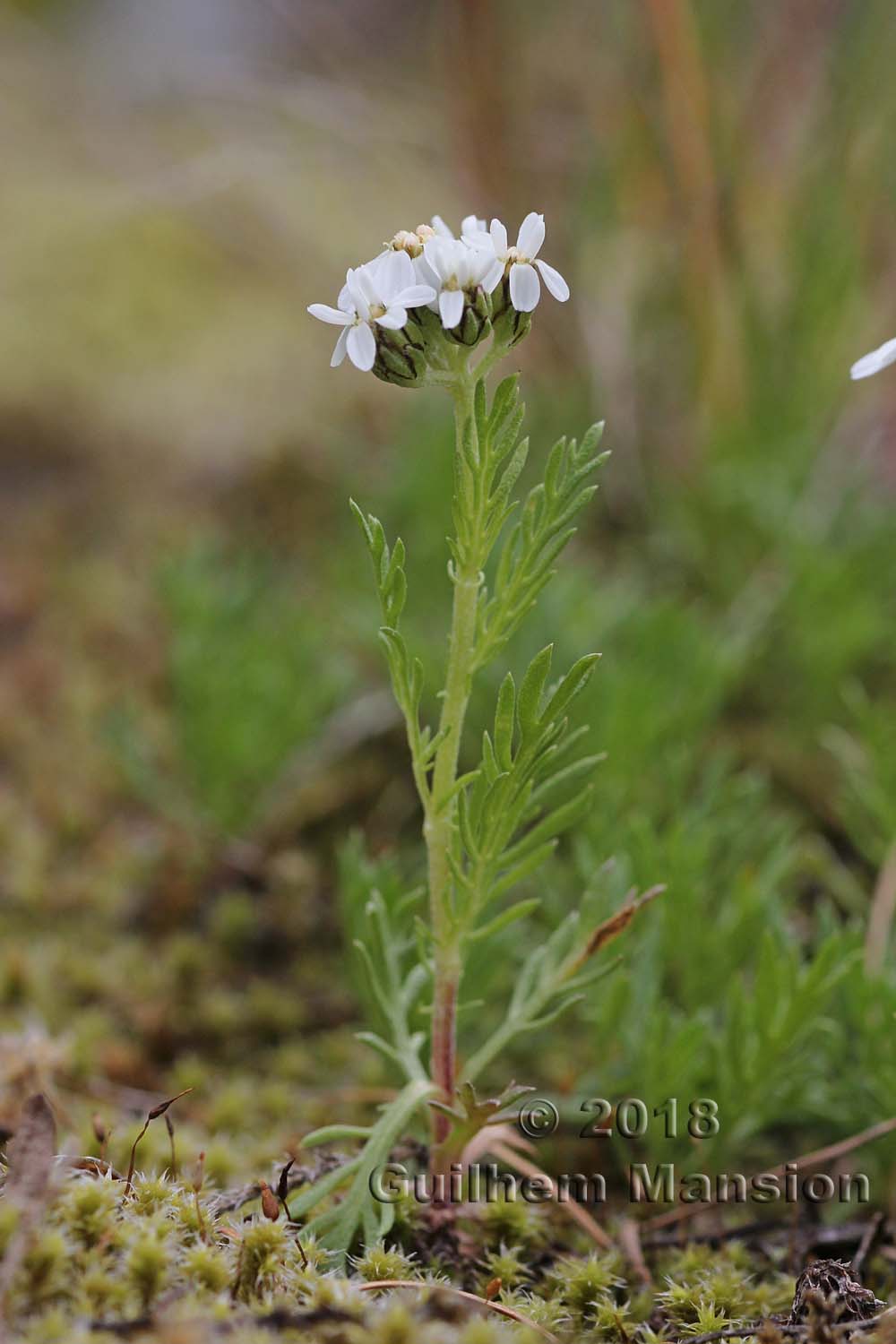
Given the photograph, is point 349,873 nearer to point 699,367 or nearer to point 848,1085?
point 848,1085

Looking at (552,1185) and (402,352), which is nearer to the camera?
(402,352)

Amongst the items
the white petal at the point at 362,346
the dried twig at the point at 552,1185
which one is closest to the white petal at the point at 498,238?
the white petal at the point at 362,346

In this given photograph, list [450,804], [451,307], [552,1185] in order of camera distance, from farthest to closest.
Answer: [552,1185]
[450,804]
[451,307]

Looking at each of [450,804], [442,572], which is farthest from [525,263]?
[442,572]

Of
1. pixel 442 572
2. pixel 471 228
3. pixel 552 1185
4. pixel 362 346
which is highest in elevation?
pixel 442 572

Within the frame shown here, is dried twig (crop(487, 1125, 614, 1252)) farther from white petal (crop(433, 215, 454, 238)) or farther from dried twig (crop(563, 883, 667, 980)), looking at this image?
white petal (crop(433, 215, 454, 238))

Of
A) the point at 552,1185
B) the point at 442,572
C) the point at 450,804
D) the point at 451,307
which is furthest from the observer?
the point at 442,572

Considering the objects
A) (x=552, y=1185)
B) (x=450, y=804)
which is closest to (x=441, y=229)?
(x=450, y=804)

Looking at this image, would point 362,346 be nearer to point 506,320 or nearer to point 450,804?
point 506,320

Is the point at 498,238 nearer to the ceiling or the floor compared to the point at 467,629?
nearer to the ceiling
